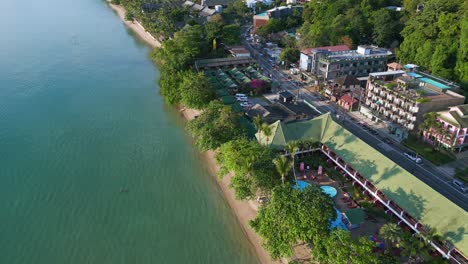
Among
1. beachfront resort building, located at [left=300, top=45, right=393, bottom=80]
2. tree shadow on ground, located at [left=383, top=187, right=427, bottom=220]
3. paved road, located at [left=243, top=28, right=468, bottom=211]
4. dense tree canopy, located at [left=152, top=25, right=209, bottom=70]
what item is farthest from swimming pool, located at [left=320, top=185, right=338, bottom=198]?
dense tree canopy, located at [left=152, top=25, right=209, bottom=70]

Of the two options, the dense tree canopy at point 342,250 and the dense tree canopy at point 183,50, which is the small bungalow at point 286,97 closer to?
the dense tree canopy at point 183,50

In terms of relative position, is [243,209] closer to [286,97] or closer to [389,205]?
[389,205]

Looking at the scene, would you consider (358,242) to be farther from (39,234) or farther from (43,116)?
(43,116)

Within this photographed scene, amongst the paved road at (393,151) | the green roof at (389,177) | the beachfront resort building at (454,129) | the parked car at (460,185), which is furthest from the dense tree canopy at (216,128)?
the beachfront resort building at (454,129)

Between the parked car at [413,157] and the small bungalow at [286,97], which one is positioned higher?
the small bungalow at [286,97]

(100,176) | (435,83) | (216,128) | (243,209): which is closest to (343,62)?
(435,83)

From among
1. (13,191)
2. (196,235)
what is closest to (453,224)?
(196,235)
